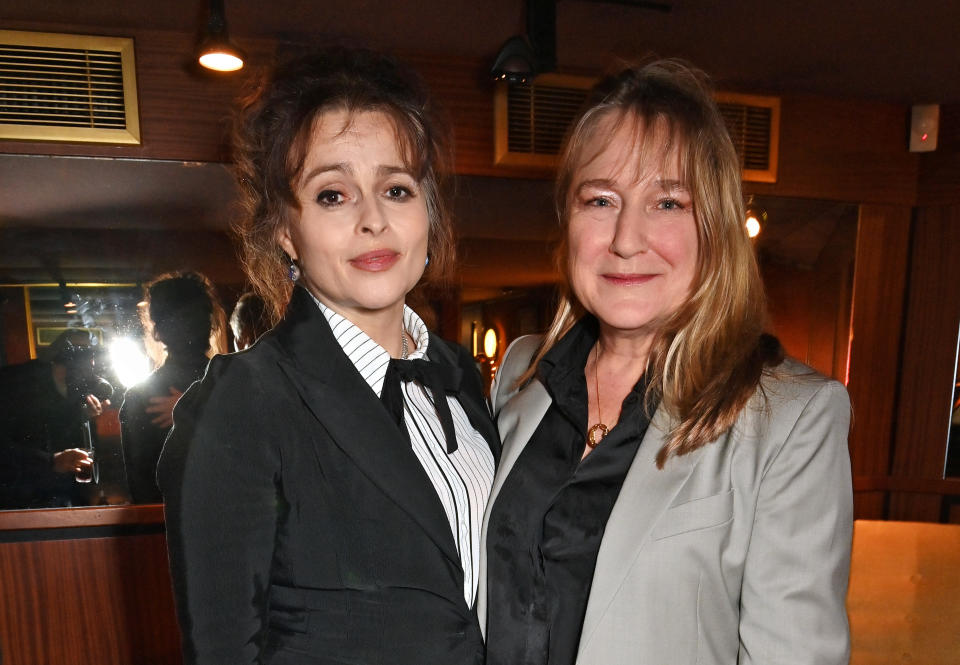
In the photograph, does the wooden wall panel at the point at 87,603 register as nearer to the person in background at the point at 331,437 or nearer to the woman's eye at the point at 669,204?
the person in background at the point at 331,437

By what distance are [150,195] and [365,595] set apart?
2.76 meters

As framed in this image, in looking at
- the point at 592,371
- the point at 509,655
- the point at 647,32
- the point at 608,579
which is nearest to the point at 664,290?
the point at 592,371

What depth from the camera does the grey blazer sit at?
3.29ft

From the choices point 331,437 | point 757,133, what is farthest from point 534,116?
point 331,437

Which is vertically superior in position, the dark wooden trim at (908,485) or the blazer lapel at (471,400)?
the blazer lapel at (471,400)

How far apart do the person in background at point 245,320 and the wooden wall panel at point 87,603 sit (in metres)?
1.15

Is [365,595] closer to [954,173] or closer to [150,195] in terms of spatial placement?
[150,195]

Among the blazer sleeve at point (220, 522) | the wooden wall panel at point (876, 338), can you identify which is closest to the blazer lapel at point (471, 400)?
the blazer sleeve at point (220, 522)

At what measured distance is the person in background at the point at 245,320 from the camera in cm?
309

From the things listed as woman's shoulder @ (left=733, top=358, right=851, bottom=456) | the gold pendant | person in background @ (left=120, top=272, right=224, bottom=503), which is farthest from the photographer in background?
woman's shoulder @ (left=733, top=358, right=851, bottom=456)

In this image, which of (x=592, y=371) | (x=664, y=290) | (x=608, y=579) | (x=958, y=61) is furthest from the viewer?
(x=958, y=61)

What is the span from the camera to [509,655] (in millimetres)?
1161

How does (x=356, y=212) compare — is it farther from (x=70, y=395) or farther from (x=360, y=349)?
(x=70, y=395)

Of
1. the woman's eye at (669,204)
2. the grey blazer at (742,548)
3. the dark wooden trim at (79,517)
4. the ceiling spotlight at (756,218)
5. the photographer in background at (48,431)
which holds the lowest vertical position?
the dark wooden trim at (79,517)
